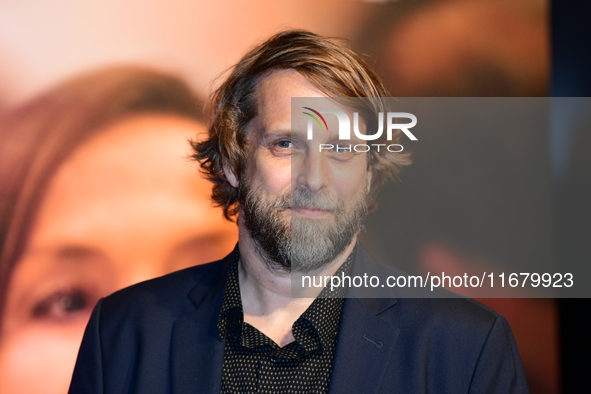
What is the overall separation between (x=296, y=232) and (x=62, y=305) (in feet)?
4.15

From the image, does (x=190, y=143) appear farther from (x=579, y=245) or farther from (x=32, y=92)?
(x=579, y=245)

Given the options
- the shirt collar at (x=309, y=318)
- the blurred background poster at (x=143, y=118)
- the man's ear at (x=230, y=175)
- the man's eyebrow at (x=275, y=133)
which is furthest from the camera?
the blurred background poster at (x=143, y=118)

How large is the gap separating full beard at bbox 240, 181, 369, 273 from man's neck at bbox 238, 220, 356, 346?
3 cm

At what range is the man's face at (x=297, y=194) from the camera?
1.93 metres

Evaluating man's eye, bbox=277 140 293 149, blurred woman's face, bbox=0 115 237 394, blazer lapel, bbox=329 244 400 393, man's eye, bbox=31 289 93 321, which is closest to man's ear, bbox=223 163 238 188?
man's eye, bbox=277 140 293 149

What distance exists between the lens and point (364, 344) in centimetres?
181

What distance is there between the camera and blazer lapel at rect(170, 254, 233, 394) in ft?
5.93

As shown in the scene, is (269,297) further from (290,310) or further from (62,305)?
(62,305)

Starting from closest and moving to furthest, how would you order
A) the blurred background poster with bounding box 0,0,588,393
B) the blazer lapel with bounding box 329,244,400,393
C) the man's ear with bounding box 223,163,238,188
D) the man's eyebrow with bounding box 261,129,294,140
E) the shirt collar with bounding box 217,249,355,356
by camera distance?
the blazer lapel with bounding box 329,244,400,393
the shirt collar with bounding box 217,249,355,356
the man's eyebrow with bounding box 261,129,294,140
the man's ear with bounding box 223,163,238,188
the blurred background poster with bounding box 0,0,588,393

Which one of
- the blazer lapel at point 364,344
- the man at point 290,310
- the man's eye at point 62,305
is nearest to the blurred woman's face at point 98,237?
the man's eye at point 62,305

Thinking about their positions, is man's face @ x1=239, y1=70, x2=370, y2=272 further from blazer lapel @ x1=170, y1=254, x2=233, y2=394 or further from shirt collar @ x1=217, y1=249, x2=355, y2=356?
blazer lapel @ x1=170, y1=254, x2=233, y2=394

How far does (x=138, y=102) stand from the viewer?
8.76 ft

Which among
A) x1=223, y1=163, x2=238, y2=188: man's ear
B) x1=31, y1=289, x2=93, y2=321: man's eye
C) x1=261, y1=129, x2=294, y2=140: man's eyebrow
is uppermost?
x1=261, y1=129, x2=294, y2=140: man's eyebrow

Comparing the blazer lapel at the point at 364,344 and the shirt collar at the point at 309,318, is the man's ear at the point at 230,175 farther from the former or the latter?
the blazer lapel at the point at 364,344
